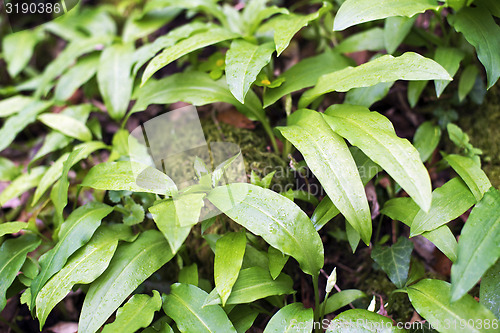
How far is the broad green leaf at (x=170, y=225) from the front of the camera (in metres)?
1.27

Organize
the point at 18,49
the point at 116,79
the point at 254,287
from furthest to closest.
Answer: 1. the point at 18,49
2. the point at 116,79
3. the point at 254,287

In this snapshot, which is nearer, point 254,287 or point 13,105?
A: point 254,287

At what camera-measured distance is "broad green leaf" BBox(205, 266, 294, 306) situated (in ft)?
4.66

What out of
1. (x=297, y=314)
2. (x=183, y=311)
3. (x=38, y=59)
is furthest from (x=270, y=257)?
(x=38, y=59)

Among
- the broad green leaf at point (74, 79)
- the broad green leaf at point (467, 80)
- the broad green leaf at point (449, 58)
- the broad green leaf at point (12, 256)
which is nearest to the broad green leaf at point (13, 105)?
the broad green leaf at point (74, 79)

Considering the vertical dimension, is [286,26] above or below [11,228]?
above

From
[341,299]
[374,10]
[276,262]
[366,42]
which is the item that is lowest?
[341,299]

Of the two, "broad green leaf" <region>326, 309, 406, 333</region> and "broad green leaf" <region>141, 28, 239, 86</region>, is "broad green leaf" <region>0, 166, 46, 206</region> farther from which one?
"broad green leaf" <region>326, 309, 406, 333</region>

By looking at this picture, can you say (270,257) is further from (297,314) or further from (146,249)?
(146,249)

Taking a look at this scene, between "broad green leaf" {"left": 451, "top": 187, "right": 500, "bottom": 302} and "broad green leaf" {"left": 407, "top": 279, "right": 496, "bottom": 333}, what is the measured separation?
0.26 ft

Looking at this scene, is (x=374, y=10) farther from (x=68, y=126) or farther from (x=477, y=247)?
(x=68, y=126)

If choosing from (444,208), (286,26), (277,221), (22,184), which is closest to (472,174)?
(444,208)

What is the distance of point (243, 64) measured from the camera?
5.64 feet

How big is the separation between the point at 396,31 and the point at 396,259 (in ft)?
3.99
